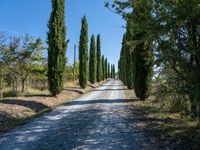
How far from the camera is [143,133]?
936 cm

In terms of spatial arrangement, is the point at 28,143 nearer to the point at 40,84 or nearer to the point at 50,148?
the point at 50,148

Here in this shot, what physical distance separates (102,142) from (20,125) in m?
4.12

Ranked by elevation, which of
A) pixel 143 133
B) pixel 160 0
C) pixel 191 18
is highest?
pixel 160 0

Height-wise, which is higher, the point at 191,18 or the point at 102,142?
the point at 191,18

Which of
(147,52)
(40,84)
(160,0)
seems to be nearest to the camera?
(160,0)

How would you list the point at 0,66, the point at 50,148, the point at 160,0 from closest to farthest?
the point at 50,148
the point at 160,0
the point at 0,66

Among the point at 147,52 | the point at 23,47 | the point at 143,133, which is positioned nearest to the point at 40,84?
the point at 23,47

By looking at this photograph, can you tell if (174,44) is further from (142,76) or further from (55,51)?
(55,51)

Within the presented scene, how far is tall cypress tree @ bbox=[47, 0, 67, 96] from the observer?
22.3m

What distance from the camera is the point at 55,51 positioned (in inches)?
888

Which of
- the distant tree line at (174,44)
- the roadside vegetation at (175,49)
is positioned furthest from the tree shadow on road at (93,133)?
the distant tree line at (174,44)

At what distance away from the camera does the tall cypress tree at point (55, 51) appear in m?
22.3

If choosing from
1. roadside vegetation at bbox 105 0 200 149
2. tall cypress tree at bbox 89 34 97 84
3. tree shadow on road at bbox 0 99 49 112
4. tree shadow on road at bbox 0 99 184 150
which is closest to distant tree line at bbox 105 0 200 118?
roadside vegetation at bbox 105 0 200 149

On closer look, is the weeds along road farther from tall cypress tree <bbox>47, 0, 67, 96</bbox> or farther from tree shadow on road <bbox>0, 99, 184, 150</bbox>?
tall cypress tree <bbox>47, 0, 67, 96</bbox>
